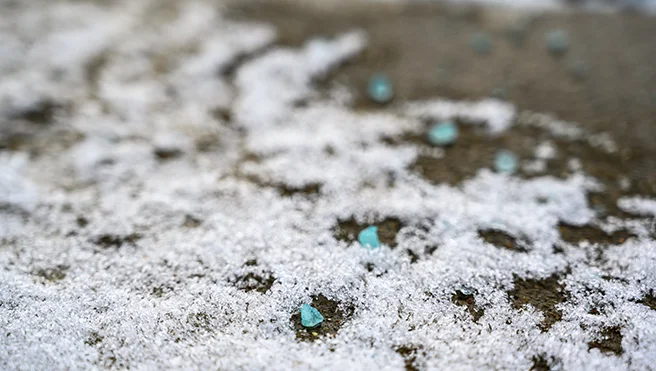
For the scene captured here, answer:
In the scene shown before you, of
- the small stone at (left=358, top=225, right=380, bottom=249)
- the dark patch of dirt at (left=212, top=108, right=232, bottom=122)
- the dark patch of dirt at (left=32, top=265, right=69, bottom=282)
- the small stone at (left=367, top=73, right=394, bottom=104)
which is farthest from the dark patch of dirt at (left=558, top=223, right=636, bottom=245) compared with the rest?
the dark patch of dirt at (left=32, top=265, right=69, bottom=282)

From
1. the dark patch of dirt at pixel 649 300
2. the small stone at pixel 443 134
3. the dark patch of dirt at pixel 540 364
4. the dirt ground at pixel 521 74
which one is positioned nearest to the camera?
the dark patch of dirt at pixel 540 364

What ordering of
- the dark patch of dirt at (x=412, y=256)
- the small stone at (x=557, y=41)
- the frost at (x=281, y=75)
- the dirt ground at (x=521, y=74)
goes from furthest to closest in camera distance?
the small stone at (x=557, y=41) → the frost at (x=281, y=75) → the dirt ground at (x=521, y=74) → the dark patch of dirt at (x=412, y=256)

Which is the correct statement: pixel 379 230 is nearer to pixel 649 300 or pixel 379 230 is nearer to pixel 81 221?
pixel 649 300

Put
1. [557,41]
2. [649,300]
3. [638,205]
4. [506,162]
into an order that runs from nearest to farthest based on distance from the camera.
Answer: [649,300] < [638,205] < [506,162] < [557,41]

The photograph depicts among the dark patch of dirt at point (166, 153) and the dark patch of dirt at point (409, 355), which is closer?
the dark patch of dirt at point (409, 355)

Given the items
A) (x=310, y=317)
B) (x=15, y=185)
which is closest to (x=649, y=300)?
(x=310, y=317)

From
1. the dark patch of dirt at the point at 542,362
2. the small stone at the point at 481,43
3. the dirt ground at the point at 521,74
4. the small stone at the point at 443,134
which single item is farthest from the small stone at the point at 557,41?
the dark patch of dirt at the point at 542,362

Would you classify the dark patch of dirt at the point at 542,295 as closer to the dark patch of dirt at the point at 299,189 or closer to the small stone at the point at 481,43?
the dark patch of dirt at the point at 299,189
